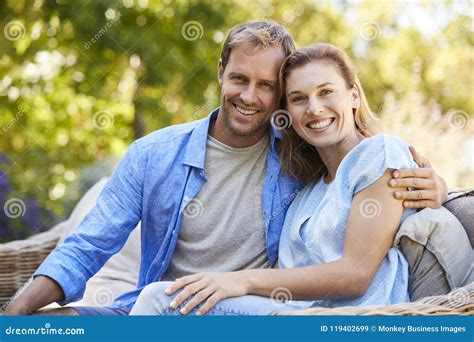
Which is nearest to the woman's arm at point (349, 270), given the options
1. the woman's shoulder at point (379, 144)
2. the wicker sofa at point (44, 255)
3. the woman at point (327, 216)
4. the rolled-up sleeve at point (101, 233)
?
the woman at point (327, 216)

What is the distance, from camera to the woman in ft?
6.70

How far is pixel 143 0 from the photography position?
20.5 ft

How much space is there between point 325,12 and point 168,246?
657 cm

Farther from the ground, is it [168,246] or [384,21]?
[384,21]

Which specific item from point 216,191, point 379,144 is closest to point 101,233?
point 216,191

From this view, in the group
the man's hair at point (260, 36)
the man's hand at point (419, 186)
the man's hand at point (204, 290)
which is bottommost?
the man's hand at point (204, 290)

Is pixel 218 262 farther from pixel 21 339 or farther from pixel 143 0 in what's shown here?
pixel 143 0

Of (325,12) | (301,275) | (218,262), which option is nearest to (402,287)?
(301,275)

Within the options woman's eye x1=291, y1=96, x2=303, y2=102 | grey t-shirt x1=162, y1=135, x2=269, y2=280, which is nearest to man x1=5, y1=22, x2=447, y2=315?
grey t-shirt x1=162, y1=135, x2=269, y2=280

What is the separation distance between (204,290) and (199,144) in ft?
2.52

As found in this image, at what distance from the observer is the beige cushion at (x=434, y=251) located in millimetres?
2146

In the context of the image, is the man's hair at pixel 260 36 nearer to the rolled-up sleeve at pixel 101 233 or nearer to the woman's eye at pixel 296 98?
the woman's eye at pixel 296 98

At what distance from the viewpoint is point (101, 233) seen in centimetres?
246

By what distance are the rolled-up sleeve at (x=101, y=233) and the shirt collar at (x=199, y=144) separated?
0.16 metres
